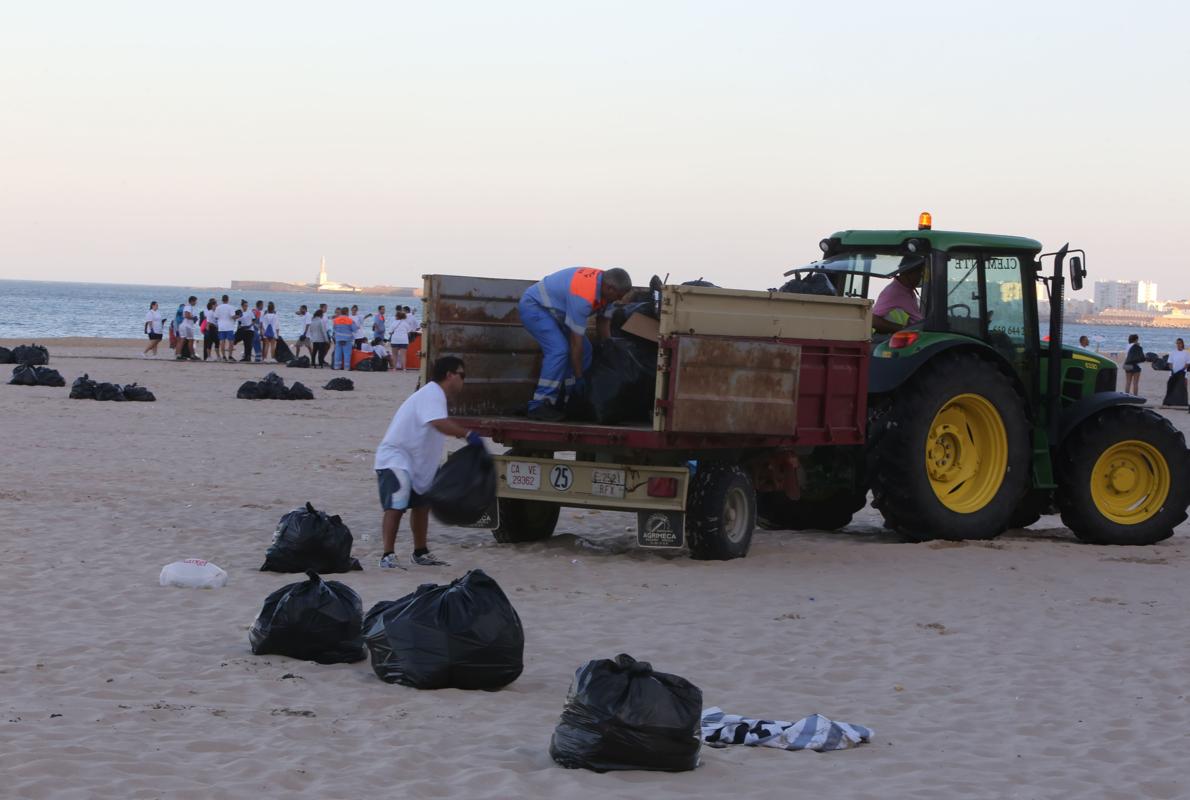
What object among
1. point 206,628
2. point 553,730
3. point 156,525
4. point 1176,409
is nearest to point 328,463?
point 156,525

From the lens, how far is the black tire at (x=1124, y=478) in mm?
12406

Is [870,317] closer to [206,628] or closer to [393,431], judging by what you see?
[393,431]

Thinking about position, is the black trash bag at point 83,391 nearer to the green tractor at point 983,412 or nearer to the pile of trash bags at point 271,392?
the pile of trash bags at point 271,392

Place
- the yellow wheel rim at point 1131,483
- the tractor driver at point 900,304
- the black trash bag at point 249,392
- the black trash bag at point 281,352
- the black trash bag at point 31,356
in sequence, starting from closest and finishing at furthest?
the tractor driver at point 900,304 → the yellow wheel rim at point 1131,483 → the black trash bag at point 249,392 → the black trash bag at point 31,356 → the black trash bag at point 281,352

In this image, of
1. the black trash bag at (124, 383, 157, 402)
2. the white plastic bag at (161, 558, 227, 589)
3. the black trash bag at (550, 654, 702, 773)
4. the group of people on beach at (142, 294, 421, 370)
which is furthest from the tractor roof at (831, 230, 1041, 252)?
the group of people on beach at (142, 294, 421, 370)

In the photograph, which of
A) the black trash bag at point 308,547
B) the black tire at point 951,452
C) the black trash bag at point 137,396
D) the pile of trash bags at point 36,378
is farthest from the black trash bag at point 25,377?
the black tire at point 951,452

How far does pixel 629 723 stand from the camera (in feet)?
18.4

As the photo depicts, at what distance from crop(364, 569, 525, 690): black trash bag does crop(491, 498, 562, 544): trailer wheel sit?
4637 mm

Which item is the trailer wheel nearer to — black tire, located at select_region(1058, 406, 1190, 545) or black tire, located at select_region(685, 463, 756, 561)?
black tire, located at select_region(685, 463, 756, 561)

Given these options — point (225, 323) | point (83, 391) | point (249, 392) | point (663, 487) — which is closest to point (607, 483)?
point (663, 487)

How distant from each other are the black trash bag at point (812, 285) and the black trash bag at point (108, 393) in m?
14.4

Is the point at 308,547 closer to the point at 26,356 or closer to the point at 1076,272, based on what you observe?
the point at 1076,272

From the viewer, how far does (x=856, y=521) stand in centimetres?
1445

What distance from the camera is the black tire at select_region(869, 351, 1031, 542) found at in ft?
37.5
